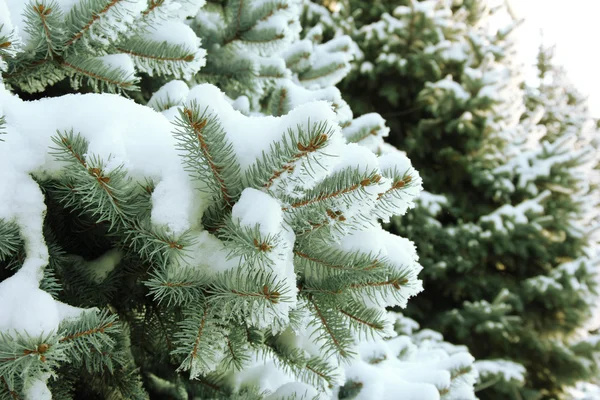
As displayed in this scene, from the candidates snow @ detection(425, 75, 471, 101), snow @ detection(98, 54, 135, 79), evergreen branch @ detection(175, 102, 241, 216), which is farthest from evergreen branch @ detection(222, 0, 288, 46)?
snow @ detection(425, 75, 471, 101)

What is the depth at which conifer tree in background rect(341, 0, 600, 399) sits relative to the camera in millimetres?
4160

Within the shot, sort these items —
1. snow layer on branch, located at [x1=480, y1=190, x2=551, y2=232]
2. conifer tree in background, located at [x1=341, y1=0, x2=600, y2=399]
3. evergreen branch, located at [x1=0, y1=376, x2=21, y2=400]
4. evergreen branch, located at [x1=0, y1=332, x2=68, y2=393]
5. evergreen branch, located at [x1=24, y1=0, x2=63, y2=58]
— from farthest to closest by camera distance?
snow layer on branch, located at [x1=480, y1=190, x2=551, y2=232] → conifer tree in background, located at [x1=341, y1=0, x2=600, y2=399] → evergreen branch, located at [x1=24, y1=0, x2=63, y2=58] → evergreen branch, located at [x1=0, y1=376, x2=21, y2=400] → evergreen branch, located at [x1=0, y1=332, x2=68, y2=393]

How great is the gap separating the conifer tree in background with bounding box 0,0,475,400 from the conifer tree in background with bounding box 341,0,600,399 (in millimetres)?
3272

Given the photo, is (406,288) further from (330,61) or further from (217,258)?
(330,61)

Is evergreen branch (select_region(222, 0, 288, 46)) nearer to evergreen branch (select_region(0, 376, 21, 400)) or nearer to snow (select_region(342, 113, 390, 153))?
Result: snow (select_region(342, 113, 390, 153))

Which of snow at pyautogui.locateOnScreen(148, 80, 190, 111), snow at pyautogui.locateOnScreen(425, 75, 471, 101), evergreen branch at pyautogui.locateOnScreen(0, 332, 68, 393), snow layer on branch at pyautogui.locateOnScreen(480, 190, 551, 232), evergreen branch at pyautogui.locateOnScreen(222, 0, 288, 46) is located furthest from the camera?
snow at pyautogui.locateOnScreen(425, 75, 471, 101)

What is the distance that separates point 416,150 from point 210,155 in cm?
434

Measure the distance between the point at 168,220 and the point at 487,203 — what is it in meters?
4.68

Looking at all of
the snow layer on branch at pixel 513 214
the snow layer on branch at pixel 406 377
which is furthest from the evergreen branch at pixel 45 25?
the snow layer on branch at pixel 513 214

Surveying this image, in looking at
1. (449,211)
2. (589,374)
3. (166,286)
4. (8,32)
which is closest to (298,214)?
(166,286)

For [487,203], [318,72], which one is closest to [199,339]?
[318,72]

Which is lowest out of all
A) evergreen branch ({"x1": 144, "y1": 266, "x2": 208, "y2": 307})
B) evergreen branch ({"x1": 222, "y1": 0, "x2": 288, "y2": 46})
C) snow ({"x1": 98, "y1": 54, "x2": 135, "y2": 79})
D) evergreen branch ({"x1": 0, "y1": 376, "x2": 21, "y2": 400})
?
evergreen branch ({"x1": 0, "y1": 376, "x2": 21, "y2": 400})

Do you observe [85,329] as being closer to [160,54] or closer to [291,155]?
[291,155]

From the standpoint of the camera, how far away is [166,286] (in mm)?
787
